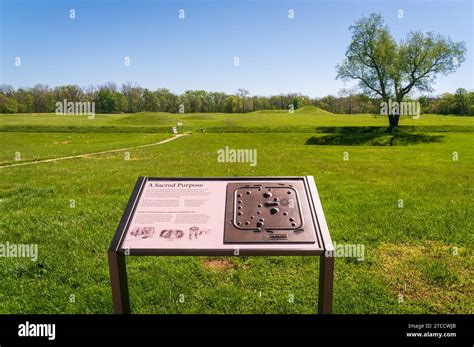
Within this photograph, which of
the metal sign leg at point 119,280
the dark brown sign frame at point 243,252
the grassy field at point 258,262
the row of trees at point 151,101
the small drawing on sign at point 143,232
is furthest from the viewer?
the row of trees at point 151,101

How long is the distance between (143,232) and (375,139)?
42696mm

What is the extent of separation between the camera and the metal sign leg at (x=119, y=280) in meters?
4.67

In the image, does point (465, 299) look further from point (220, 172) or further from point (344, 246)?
point (220, 172)

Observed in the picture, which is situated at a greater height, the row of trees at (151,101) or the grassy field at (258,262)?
the row of trees at (151,101)

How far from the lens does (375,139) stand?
144 ft

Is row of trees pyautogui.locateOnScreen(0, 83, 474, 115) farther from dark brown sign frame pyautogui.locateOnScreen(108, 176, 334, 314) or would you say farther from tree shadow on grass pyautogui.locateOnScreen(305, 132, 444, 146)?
dark brown sign frame pyautogui.locateOnScreen(108, 176, 334, 314)

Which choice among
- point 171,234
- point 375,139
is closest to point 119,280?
point 171,234

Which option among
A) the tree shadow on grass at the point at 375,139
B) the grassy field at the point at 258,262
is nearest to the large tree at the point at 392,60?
the tree shadow on grass at the point at 375,139

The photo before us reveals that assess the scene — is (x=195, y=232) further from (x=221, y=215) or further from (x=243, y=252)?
(x=243, y=252)

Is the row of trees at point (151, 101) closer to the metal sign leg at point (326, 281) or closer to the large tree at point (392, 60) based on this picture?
the large tree at point (392, 60)

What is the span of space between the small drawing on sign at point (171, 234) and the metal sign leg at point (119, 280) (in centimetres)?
55

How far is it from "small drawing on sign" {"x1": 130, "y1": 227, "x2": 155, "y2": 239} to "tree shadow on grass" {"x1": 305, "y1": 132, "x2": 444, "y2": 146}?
3754cm

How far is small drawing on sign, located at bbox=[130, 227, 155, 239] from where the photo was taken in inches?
189
